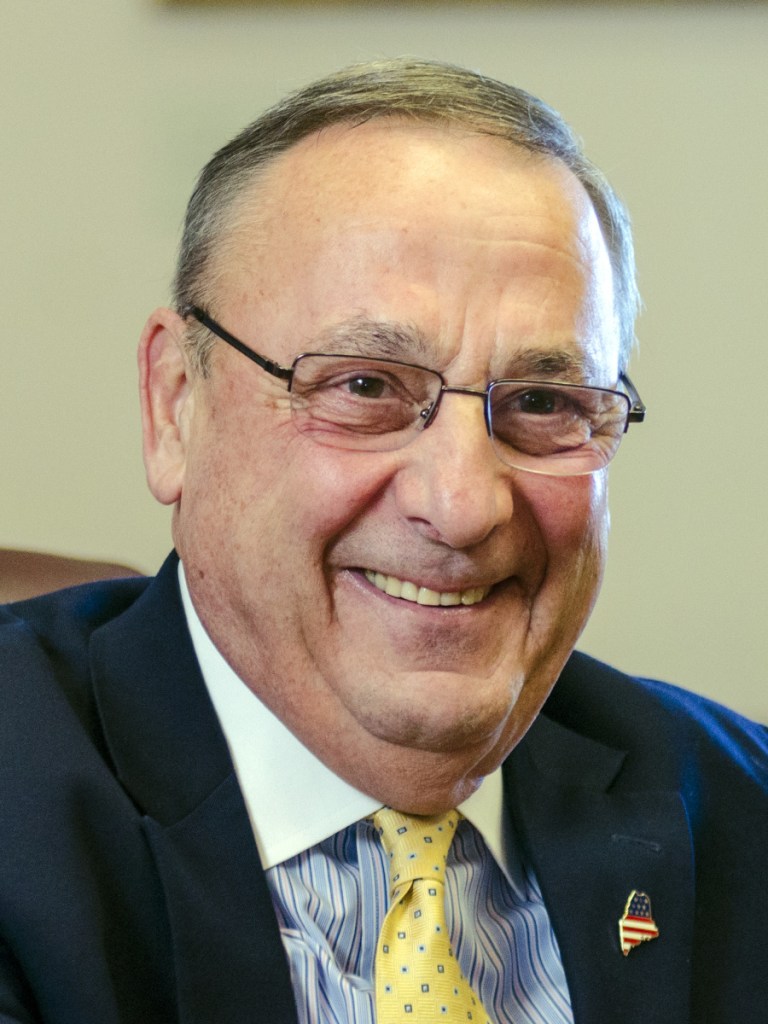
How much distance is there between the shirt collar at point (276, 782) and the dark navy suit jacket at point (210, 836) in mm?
26

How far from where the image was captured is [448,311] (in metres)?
1.39

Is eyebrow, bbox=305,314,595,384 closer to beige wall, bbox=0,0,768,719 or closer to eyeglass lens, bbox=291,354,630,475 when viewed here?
eyeglass lens, bbox=291,354,630,475

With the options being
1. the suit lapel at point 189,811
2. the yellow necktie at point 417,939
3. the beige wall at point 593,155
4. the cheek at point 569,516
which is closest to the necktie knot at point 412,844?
the yellow necktie at point 417,939

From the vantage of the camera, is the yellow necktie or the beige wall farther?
the beige wall

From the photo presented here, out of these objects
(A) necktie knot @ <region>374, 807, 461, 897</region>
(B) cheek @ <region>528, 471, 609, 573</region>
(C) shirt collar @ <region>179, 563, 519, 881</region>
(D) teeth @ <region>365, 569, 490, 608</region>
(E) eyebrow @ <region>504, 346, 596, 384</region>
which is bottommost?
(A) necktie knot @ <region>374, 807, 461, 897</region>

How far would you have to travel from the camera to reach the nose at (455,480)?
134 cm

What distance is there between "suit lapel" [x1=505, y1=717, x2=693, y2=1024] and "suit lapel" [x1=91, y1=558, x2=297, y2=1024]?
1.13 feet

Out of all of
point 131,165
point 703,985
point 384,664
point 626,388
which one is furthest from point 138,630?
point 131,165

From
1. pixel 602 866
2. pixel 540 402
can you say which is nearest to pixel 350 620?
pixel 540 402

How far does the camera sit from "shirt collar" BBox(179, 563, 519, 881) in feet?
4.75

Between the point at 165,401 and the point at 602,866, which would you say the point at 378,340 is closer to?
the point at 165,401

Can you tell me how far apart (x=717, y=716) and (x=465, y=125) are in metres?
0.88

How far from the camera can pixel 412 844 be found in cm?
146

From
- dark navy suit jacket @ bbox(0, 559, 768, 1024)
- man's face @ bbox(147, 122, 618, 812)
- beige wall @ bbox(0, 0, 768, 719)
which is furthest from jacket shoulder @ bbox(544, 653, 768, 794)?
beige wall @ bbox(0, 0, 768, 719)
